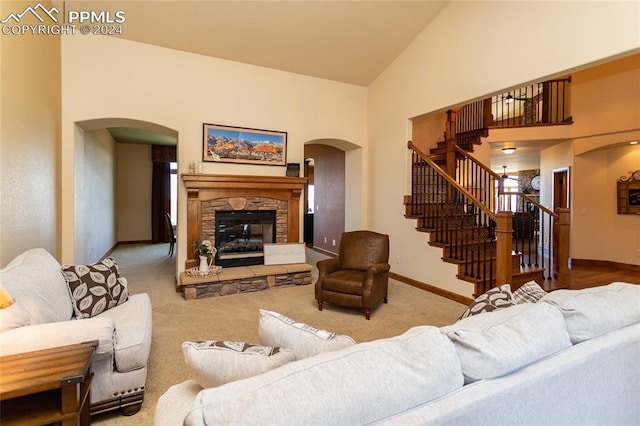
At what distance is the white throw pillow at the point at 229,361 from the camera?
0.99 m

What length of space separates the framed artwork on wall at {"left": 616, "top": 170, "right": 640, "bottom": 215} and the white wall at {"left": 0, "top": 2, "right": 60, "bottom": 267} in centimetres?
907

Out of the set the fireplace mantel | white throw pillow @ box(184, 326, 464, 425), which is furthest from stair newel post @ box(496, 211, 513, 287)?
white throw pillow @ box(184, 326, 464, 425)

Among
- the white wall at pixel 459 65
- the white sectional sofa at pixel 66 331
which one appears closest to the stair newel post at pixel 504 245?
the white wall at pixel 459 65

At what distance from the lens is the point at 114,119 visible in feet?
13.8

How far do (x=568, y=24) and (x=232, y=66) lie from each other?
4255 mm

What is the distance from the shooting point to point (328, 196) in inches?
292

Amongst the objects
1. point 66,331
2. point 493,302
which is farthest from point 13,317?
point 493,302

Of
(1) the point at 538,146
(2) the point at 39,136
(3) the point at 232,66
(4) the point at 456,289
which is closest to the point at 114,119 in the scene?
(2) the point at 39,136

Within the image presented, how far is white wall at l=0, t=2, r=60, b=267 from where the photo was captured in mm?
2441

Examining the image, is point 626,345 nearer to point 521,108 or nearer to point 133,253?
point 133,253

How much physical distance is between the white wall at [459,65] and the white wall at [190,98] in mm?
919

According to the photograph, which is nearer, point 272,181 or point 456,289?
point 456,289

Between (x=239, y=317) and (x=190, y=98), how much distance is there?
3223 mm

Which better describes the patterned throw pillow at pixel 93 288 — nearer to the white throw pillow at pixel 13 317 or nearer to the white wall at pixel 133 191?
the white throw pillow at pixel 13 317
